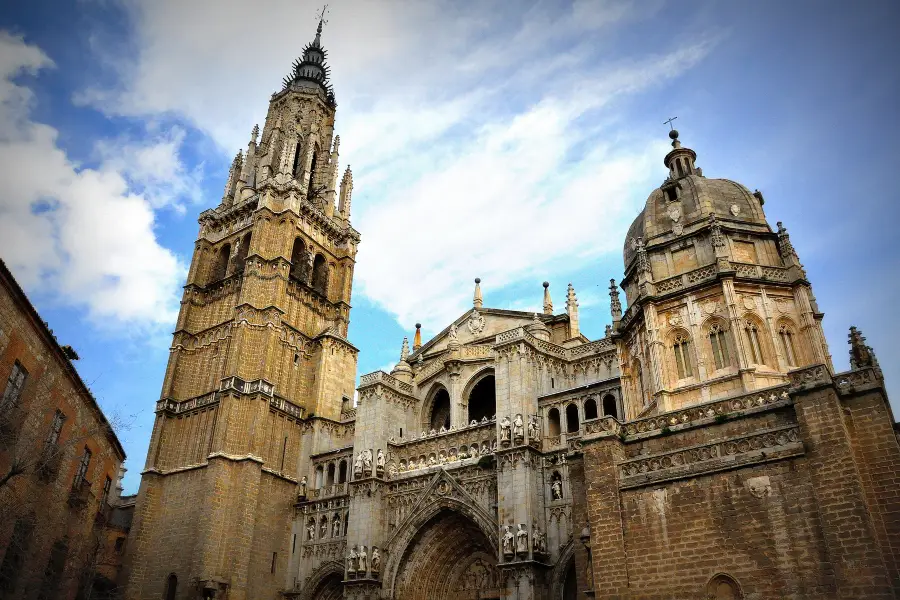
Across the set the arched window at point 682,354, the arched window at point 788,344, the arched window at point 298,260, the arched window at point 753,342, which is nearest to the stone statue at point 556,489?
the arched window at point 682,354

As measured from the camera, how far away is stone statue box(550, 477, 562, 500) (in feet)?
88.5

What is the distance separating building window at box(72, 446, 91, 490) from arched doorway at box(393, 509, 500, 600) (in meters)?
13.4

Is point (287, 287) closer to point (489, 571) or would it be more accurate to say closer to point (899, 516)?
point (489, 571)

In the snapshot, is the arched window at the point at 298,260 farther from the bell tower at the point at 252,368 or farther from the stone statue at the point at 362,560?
the stone statue at the point at 362,560

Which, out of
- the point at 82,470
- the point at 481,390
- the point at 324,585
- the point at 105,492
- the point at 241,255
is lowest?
the point at 324,585

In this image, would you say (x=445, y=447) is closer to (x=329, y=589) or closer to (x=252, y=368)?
(x=329, y=589)

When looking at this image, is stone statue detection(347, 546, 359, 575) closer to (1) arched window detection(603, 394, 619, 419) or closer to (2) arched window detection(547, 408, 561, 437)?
(2) arched window detection(547, 408, 561, 437)

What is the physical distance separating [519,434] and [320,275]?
70.6 feet

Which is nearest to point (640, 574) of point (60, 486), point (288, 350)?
point (60, 486)

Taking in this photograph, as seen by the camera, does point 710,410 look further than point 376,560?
No

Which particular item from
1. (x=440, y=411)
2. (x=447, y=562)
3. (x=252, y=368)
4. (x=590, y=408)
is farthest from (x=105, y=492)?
(x=590, y=408)

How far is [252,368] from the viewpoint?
1460 inches

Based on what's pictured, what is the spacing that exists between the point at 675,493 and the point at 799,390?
3.56m

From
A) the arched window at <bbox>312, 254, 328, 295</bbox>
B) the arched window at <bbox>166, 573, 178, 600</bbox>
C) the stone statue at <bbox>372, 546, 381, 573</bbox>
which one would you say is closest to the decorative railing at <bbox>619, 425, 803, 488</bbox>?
the stone statue at <bbox>372, 546, 381, 573</bbox>
